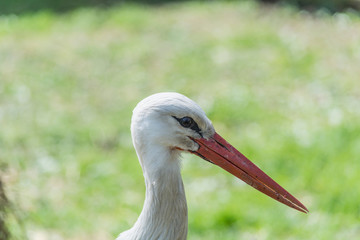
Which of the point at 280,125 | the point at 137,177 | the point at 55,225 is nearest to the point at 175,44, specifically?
the point at 280,125

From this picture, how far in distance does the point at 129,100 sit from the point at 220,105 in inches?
34.4

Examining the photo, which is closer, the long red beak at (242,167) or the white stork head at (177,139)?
the white stork head at (177,139)

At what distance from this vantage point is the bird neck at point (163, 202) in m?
2.42

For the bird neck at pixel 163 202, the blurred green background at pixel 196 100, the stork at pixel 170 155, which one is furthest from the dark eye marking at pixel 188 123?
the blurred green background at pixel 196 100

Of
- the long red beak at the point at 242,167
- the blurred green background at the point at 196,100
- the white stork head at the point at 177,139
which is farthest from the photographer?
the blurred green background at the point at 196,100

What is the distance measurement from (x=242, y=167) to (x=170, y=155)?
313mm

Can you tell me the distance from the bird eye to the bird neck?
0.44ft

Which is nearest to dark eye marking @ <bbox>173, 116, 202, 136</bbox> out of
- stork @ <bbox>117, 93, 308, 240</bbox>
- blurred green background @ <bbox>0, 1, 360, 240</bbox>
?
stork @ <bbox>117, 93, 308, 240</bbox>

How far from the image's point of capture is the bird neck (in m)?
2.42

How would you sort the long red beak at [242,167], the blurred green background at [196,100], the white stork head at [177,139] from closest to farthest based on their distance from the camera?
1. the white stork head at [177,139]
2. the long red beak at [242,167]
3. the blurred green background at [196,100]

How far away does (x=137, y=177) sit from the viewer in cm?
448

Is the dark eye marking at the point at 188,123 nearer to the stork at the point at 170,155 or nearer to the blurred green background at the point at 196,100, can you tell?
the stork at the point at 170,155

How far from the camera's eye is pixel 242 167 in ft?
8.23

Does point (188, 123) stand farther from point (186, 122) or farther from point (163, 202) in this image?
point (163, 202)
